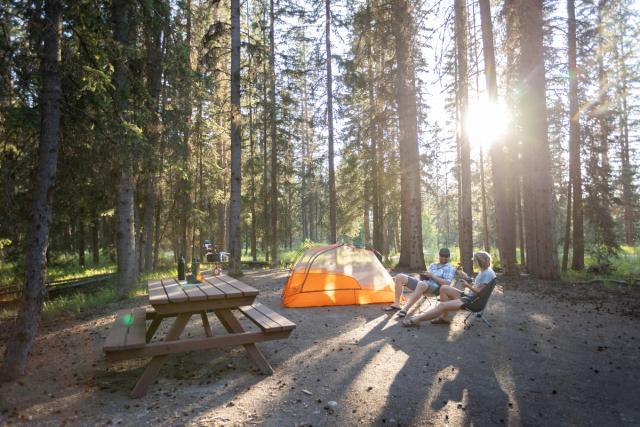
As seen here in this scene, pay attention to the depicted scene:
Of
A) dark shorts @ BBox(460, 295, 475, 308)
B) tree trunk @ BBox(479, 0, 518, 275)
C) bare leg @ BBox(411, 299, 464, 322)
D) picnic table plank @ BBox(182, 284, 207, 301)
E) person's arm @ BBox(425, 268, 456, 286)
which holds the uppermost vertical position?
tree trunk @ BBox(479, 0, 518, 275)

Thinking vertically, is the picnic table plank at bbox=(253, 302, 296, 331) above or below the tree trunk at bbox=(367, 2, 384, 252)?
below

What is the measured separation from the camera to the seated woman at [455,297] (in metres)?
6.10

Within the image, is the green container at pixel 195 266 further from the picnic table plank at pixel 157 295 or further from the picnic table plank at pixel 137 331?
the picnic table plank at pixel 137 331

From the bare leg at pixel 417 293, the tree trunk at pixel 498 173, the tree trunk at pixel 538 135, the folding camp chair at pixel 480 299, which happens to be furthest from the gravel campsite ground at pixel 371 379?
the tree trunk at pixel 498 173

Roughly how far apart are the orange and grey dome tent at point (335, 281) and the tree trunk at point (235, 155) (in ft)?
13.5

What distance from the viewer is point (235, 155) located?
456 inches

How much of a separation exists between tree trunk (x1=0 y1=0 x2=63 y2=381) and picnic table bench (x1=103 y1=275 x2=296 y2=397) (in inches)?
38.6

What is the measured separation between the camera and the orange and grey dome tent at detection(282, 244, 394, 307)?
777cm

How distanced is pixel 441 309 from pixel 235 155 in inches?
306

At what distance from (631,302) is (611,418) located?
5.61 metres

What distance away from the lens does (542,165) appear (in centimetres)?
1033

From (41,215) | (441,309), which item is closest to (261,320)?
(41,215)

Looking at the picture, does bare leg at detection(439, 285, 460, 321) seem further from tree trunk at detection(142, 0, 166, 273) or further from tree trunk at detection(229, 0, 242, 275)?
tree trunk at detection(229, 0, 242, 275)

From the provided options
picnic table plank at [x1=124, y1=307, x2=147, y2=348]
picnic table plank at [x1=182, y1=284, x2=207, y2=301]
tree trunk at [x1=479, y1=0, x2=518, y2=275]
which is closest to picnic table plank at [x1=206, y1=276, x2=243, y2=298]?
picnic table plank at [x1=182, y1=284, x2=207, y2=301]
